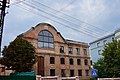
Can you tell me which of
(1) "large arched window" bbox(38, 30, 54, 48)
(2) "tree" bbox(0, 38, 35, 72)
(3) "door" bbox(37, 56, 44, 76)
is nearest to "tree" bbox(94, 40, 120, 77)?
(2) "tree" bbox(0, 38, 35, 72)

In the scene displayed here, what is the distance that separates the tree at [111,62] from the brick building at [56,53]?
12057 mm

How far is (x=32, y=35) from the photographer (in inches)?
1598

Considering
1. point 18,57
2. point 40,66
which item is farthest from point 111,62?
point 40,66

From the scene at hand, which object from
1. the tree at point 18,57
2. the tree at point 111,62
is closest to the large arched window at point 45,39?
the tree at point 18,57

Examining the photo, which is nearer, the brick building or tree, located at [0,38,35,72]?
tree, located at [0,38,35,72]

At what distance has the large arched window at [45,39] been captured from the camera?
42.0m

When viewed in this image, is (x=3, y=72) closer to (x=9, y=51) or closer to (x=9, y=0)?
(x=9, y=51)

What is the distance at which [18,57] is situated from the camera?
1227 inches

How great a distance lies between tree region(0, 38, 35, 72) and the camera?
31.0 metres

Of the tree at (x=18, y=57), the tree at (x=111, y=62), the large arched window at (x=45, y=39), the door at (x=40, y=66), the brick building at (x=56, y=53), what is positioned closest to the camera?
the tree at (x=111, y=62)

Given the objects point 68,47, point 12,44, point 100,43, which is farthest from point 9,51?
point 100,43

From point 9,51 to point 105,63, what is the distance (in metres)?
13.5

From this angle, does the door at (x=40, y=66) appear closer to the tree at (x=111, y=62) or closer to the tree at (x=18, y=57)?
the tree at (x=18, y=57)

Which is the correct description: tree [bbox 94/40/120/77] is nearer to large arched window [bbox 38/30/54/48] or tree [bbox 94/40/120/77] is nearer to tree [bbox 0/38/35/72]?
tree [bbox 0/38/35/72]
